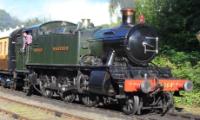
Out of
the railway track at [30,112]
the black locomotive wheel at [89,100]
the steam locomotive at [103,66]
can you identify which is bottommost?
the railway track at [30,112]

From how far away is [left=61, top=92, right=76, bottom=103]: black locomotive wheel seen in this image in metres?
16.0

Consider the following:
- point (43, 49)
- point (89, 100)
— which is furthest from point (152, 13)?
point (89, 100)

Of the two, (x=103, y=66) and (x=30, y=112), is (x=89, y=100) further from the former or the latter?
(x=30, y=112)

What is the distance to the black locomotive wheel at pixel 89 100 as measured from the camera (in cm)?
1462

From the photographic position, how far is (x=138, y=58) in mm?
13445

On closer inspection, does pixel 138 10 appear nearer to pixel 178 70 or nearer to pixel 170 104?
pixel 178 70

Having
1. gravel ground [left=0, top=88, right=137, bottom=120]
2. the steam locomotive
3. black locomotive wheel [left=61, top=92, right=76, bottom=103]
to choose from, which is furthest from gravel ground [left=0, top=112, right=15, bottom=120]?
black locomotive wheel [left=61, top=92, right=76, bottom=103]

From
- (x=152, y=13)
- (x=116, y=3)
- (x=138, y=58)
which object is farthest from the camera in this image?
(x=116, y=3)

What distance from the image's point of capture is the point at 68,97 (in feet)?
53.1

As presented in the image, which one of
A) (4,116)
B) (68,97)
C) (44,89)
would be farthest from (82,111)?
(44,89)

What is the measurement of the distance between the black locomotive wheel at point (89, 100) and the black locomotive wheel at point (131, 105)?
1727 millimetres

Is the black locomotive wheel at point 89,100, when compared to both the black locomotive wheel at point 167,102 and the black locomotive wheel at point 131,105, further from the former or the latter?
the black locomotive wheel at point 167,102

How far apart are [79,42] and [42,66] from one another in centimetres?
290

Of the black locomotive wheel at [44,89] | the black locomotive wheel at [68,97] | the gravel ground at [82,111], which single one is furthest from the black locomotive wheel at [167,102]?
the black locomotive wheel at [44,89]
